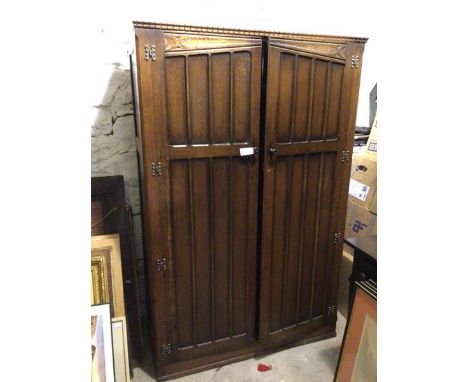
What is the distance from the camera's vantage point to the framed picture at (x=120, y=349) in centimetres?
148

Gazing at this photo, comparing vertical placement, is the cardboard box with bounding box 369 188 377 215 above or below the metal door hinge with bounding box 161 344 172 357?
above

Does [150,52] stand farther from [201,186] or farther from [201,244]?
[201,244]

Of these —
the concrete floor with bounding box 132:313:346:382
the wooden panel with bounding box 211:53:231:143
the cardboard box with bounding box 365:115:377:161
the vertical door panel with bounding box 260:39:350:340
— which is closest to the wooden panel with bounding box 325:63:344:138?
the vertical door panel with bounding box 260:39:350:340

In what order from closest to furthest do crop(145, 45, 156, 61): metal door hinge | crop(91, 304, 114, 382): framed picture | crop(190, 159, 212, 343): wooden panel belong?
crop(91, 304, 114, 382): framed picture < crop(145, 45, 156, 61): metal door hinge < crop(190, 159, 212, 343): wooden panel

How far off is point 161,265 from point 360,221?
4.32 feet

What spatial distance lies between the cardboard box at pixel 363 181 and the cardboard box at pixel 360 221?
0.12 feet

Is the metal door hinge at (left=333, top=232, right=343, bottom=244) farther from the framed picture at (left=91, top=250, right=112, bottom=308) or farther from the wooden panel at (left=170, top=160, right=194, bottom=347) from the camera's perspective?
the framed picture at (left=91, top=250, right=112, bottom=308)

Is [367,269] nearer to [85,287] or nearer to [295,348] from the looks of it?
[295,348]

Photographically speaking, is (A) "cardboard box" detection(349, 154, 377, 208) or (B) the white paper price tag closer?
(B) the white paper price tag

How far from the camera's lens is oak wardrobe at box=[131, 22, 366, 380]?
4.42 feet

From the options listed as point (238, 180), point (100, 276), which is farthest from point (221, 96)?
point (100, 276)

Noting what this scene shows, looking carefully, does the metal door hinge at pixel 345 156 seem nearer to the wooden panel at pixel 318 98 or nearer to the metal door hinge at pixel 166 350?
the wooden panel at pixel 318 98

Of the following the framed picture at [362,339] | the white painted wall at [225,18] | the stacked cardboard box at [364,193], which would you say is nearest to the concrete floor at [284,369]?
the framed picture at [362,339]

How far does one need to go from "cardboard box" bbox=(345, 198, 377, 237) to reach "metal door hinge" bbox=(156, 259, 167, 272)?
4.12 feet
